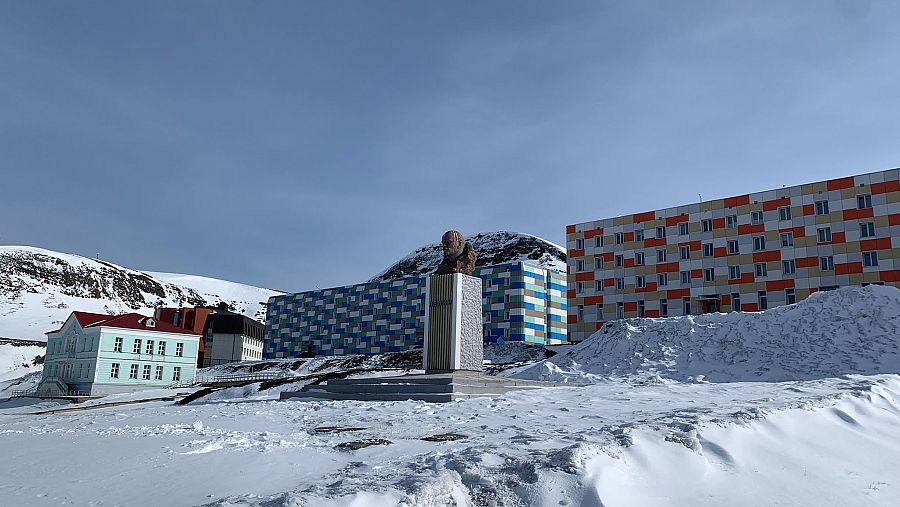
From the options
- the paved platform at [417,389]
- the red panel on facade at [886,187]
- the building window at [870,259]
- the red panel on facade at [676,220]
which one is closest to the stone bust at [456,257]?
the paved platform at [417,389]

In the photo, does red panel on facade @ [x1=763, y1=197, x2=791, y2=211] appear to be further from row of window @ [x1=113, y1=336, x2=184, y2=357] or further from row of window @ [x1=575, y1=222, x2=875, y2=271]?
row of window @ [x1=113, y1=336, x2=184, y2=357]

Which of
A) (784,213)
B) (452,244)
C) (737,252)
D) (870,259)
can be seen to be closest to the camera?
(452,244)

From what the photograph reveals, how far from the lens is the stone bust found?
2152cm

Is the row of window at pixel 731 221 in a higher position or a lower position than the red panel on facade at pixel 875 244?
higher

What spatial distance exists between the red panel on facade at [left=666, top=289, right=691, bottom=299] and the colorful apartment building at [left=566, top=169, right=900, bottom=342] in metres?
0.08

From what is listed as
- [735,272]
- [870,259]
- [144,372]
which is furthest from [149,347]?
[870,259]

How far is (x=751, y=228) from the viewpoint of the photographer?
4472 centimetres

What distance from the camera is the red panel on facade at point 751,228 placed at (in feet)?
145

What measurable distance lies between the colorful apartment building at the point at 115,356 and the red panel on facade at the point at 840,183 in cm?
4632

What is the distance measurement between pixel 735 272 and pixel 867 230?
334 inches

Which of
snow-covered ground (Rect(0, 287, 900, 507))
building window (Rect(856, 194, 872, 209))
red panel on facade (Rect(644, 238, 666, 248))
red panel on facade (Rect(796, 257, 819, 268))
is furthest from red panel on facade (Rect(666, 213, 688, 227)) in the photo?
snow-covered ground (Rect(0, 287, 900, 507))

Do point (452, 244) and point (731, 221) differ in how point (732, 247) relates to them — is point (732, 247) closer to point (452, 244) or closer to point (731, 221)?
point (731, 221)

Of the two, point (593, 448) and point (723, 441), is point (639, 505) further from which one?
point (723, 441)

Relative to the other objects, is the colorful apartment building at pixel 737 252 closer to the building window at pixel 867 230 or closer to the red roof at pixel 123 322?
the building window at pixel 867 230
